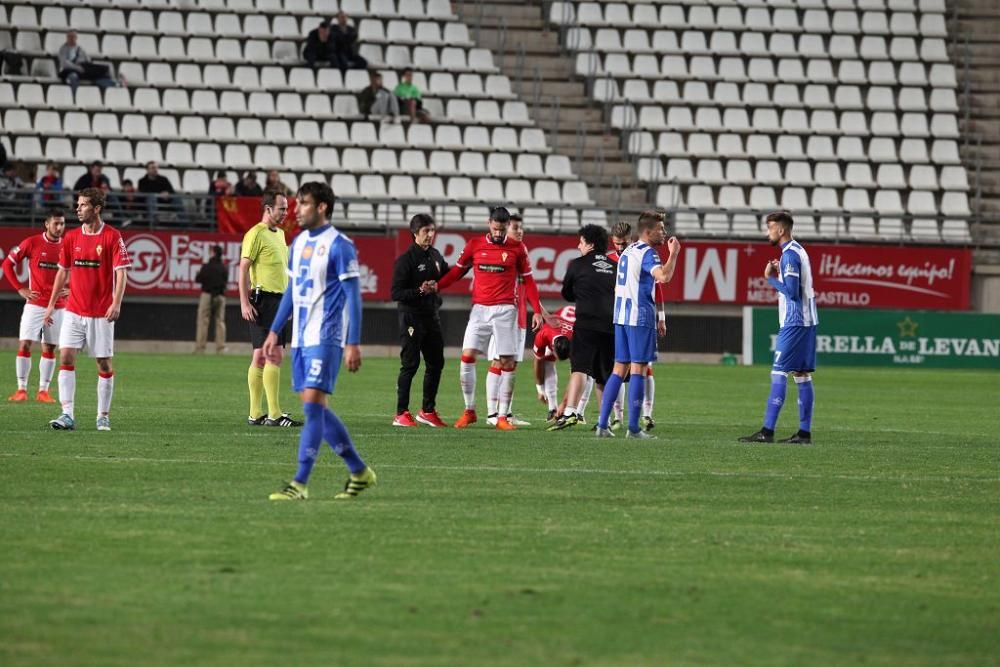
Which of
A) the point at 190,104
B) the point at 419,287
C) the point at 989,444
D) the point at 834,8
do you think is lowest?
the point at 989,444

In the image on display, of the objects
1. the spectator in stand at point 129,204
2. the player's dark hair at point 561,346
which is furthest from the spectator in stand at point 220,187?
the player's dark hair at point 561,346

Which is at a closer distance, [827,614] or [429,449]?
[827,614]

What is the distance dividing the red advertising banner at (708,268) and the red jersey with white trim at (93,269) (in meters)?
17.9

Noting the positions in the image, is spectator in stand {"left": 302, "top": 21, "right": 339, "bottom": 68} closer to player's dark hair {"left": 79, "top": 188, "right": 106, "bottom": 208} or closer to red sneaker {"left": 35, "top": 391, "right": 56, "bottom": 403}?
red sneaker {"left": 35, "top": 391, "right": 56, "bottom": 403}

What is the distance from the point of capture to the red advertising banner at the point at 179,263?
32500 millimetres

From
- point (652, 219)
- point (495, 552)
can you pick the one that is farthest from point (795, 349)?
point (495, 552)

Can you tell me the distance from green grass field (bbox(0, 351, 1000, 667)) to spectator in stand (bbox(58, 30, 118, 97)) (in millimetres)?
21796

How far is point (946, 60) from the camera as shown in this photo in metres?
41.1

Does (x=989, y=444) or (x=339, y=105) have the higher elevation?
(x=339, y=105)

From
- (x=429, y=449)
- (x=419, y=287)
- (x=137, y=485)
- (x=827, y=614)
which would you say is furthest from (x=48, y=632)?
(x=419, y=287)

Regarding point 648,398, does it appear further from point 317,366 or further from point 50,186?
point 50,186

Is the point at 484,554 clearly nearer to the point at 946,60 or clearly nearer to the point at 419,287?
the point at 419,287

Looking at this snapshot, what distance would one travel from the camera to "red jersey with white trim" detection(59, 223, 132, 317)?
562 inches

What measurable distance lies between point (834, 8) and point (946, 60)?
10.1 ft
